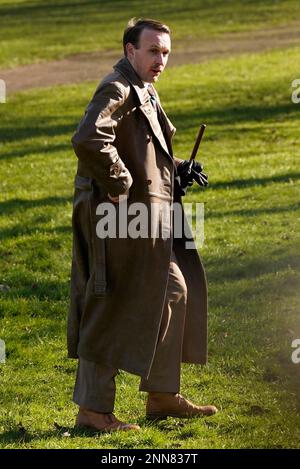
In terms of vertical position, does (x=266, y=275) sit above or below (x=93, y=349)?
above

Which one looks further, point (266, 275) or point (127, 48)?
point (266, 275)

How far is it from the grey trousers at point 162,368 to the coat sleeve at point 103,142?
2.06 ft

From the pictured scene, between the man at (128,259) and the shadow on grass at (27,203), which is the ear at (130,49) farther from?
the shadow on grass at (27,203)

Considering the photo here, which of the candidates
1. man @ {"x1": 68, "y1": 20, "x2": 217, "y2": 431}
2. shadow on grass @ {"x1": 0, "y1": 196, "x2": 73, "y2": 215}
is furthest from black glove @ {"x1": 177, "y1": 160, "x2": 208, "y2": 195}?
shadow on grass @ {"x1": 0, "y1": 196, "x2": 73, "y2": 215}

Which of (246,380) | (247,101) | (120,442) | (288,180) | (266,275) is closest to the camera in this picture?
(120,442)

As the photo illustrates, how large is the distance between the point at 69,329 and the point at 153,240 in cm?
66

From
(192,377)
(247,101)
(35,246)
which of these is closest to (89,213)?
(192,377)

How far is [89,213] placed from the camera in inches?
222

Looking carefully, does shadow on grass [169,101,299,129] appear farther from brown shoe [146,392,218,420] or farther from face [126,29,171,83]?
face [126,29,171,83]

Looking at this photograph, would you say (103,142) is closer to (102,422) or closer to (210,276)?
(102,422)

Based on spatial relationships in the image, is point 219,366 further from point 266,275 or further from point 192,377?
point 266,275

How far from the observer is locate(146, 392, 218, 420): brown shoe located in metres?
5.94

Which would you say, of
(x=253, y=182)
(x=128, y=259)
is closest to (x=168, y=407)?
(x=128, y=259)

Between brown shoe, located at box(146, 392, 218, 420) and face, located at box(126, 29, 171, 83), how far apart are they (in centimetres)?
161
